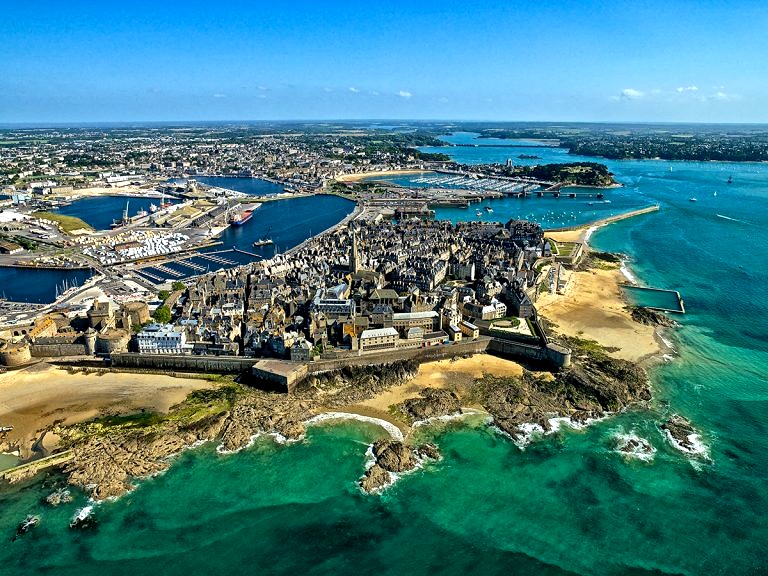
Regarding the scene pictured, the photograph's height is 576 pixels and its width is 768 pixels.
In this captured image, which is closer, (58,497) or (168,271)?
→ (58,497)

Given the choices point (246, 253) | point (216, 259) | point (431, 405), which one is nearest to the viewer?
point (431, 405)

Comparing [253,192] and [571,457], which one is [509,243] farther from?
[253,192]

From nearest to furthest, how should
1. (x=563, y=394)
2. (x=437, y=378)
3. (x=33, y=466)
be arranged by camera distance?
(x=33, y=466), (x=563, y=394), (x=437, y=378)

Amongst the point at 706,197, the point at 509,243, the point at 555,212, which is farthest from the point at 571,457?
the point at 706,197

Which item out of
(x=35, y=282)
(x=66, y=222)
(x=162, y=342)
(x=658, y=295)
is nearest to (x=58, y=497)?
(x=162, y=342)

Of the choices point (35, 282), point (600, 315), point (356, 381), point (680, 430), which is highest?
point (600, 315)

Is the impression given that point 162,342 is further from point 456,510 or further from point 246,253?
point 246,253
